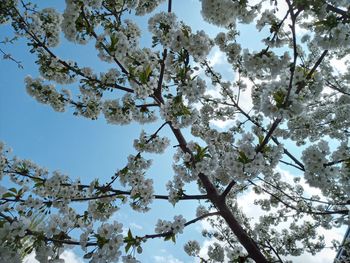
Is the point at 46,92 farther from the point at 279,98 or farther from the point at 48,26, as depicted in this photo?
the point at 279,98

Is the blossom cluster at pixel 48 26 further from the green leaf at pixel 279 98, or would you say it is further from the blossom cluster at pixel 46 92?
the green leaf at pixel 279 98

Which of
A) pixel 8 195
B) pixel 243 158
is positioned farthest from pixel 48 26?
pixel 243 158

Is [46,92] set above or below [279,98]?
above

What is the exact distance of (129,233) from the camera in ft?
15.5

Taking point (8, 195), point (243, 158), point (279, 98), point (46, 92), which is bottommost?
point (8, 195)

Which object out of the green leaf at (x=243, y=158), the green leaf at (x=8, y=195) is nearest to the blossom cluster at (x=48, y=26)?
the green leaf at (x=8, y=195)

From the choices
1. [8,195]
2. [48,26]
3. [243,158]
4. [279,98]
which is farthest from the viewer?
[48,26]

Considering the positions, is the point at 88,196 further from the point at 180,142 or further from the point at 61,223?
the point at 180,142

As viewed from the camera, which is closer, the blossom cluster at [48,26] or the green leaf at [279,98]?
the green leaf at [279,98]

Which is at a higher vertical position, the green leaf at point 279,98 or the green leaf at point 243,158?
the green leaf at point 279,98

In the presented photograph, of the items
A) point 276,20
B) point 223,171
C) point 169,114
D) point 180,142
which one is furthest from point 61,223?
point 276,20

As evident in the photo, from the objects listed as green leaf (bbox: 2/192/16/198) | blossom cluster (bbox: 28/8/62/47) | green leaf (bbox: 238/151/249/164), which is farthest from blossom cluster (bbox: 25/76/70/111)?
green leaf (bbox: 238/151/249/164)

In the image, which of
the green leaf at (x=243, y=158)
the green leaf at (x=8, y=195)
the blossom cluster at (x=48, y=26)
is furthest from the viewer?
the blossom cluster at (x=48, y=26)

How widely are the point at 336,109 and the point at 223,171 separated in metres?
4.52
